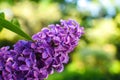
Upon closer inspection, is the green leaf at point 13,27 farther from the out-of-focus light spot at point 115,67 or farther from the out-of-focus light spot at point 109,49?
the out-of-focus light spot at point 109,49

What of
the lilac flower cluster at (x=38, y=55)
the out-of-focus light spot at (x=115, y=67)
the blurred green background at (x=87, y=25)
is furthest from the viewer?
the blurred green background at (x=87, y=25)

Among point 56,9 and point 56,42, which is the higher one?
point 56,9

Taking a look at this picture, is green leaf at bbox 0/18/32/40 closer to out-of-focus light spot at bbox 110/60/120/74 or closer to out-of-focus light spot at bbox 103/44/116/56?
out-of-focus light spot at bbox 110/60/120/74

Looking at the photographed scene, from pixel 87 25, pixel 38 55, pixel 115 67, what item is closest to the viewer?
pixel 38 55

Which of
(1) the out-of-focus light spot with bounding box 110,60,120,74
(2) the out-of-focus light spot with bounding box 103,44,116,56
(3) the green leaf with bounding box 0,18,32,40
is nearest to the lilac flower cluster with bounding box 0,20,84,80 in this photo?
(3) the green leaf with bounding box 0,18,32,40

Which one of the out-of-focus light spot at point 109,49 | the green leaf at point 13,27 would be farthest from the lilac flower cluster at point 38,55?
the out-of-focus light spot at point 109,49

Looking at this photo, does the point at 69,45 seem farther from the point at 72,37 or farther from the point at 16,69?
the point at 16,69

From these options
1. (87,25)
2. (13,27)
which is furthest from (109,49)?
(13,27)

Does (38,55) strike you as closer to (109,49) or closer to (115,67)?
(115,67)

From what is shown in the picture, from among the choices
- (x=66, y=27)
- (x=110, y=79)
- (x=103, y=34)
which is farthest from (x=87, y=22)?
(x=66, y=27)
